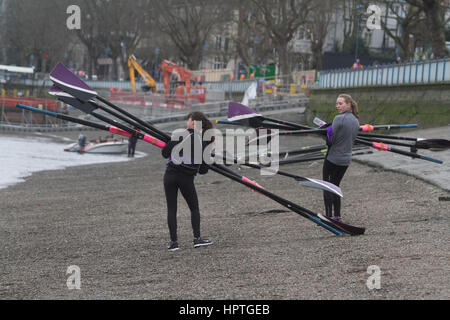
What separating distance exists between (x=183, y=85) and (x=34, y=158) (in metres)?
21.3

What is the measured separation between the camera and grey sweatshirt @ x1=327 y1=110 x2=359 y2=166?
9.46 metres

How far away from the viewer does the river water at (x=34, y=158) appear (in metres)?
22.7

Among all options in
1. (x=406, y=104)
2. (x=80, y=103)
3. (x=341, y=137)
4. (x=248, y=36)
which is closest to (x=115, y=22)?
(x=248, y=36)

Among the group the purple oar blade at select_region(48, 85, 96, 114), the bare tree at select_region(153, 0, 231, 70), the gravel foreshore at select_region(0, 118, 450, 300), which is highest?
the bare tree at select_region(153, 0, 231, 70)

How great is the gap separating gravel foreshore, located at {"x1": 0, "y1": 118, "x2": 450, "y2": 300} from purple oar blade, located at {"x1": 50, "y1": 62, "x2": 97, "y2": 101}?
226 cm

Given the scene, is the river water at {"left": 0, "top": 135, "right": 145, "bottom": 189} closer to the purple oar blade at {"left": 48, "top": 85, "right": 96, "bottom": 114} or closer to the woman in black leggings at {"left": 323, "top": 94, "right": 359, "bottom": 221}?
the purple oar blade at {"left": 48, "top": 85, "right": 96, "bottom": 114}

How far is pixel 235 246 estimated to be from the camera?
9.10 m

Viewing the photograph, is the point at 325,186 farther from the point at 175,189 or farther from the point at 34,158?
the point at 34,158

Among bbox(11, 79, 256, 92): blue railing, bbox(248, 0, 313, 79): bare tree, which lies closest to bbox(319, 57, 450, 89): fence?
bbox(248, 0, 313, 79): bare tree

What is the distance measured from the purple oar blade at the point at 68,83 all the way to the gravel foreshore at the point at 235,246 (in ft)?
7.41

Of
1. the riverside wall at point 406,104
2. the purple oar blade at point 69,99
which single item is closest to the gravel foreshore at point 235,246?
the purple oar blade at point 69,99

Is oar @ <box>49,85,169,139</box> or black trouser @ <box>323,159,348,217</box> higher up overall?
oar @ <box>49,85,169,139</box>

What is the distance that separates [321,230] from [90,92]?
3.93m

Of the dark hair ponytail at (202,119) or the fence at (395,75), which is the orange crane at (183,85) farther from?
the dark hair ponytail at (202,119)
